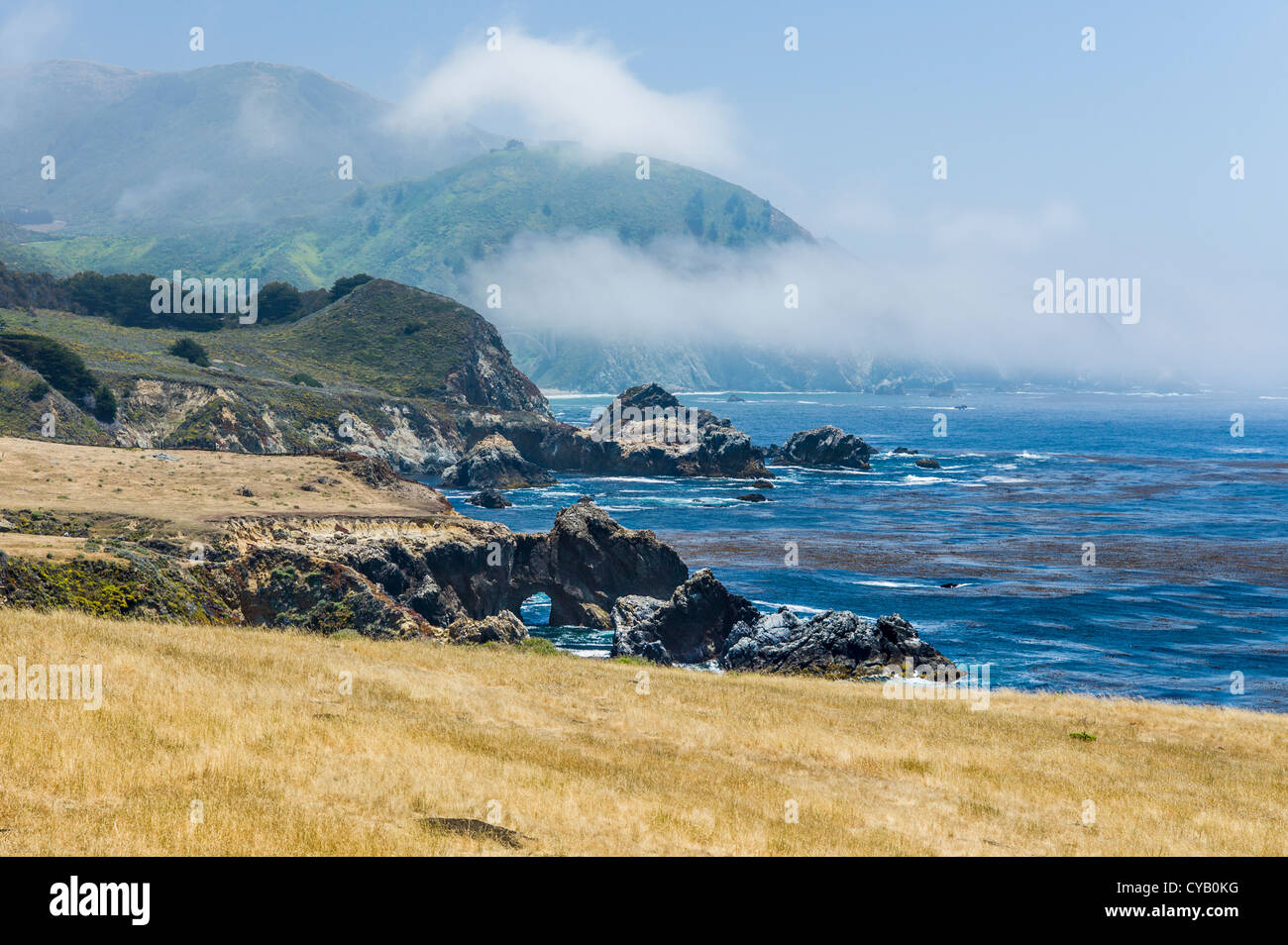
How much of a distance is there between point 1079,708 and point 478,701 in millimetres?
17928

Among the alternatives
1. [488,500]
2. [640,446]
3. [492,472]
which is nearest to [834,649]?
[488,500]

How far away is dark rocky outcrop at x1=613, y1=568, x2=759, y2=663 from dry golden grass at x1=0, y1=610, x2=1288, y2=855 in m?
21.8

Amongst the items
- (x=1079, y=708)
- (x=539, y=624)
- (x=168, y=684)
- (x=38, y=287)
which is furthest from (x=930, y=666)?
(x=38, y=287)

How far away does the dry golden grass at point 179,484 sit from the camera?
1847 inches

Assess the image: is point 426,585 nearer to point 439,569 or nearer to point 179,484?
point 439,569

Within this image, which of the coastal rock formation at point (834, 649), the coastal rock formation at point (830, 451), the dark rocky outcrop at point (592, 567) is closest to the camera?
the coastal rock formation at point (834, 649)

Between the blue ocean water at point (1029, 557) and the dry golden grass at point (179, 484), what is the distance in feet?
47.3

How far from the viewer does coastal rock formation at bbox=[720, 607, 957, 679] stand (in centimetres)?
4344

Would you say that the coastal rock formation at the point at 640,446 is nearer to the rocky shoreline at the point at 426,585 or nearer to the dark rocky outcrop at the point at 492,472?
the dark rocky outcrop at the point at 492,472

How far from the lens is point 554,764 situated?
18141mm

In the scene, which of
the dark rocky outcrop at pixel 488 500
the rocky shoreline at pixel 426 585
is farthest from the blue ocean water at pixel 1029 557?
the rocky shoreline at pixel 426 585

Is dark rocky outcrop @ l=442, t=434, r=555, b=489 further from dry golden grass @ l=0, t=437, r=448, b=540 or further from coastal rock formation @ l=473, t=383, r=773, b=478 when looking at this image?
dry golden grass @ l=0, t=437, r=448, b=540

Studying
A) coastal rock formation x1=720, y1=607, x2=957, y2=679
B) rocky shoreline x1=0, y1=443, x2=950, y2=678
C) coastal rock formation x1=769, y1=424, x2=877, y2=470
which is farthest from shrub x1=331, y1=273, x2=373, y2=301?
coastal rock formation x1=720, y1=607, x2=957, y2=679
